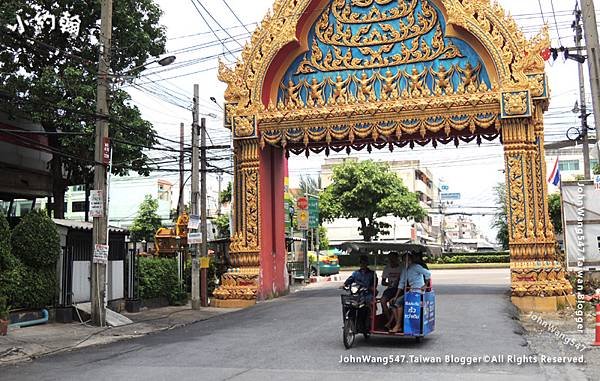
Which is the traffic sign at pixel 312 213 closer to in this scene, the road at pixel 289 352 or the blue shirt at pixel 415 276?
the road at pixel 289 352

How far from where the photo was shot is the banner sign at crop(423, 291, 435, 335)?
408 inches

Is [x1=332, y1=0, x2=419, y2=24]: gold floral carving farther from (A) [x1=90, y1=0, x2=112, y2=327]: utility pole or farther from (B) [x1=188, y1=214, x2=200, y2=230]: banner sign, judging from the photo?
(B) [x1=188, y1=214, x2=200, y2=230]: banner sign

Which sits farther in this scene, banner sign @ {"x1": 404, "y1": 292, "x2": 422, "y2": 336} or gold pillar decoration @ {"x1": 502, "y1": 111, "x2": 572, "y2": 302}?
gold pillar decoration @ {"x1": 502, "y1": 111, "x2": 572, "y2": 302}

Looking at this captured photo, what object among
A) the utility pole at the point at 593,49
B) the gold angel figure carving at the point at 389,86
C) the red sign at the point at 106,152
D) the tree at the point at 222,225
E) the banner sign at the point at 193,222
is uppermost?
the gold angel figure carving at the point at 389,86

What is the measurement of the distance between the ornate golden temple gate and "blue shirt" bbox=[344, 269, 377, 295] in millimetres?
7214

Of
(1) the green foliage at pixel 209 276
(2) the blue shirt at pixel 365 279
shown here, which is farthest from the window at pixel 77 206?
(2) the blue shirt at pixel 365 279

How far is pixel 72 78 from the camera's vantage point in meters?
18.3

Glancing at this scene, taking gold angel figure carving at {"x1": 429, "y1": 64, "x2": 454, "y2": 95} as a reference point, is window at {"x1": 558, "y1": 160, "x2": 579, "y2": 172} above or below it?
above

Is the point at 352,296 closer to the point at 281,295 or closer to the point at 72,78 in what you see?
the point at 281,295

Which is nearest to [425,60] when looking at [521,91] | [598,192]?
[521,91]

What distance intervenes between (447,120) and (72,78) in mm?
11760

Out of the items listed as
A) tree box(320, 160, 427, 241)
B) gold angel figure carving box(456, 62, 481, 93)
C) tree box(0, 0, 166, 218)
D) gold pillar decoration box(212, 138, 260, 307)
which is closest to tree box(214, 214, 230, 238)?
tree box(320, 160, 427, 241)

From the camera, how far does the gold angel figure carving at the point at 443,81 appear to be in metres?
17.8

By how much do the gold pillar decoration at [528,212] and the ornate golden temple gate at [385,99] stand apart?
0.03 meters
